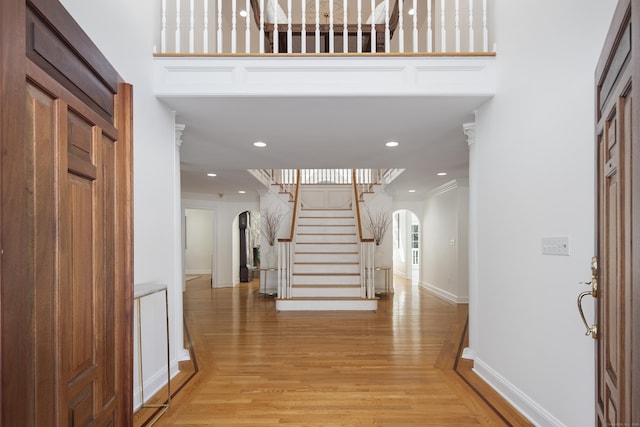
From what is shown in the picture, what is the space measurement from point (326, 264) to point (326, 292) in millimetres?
826

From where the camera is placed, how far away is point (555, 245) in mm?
2250

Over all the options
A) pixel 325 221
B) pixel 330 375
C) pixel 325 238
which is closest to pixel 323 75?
pixel 330 375

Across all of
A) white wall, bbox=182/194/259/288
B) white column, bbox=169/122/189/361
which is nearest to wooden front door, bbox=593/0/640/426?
white column, bbox=169/122/189/361

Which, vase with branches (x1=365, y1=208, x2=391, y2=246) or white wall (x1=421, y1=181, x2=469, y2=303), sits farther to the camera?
vase with branches (x1=365, y1=208, x2=391, y2=246)

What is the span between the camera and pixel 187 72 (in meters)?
3.16

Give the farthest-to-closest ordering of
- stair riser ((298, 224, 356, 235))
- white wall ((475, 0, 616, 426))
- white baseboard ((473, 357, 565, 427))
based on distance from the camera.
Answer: stair riser ((298, 224, 356, 235))
white baseboard ((473, 357, 565, 427))
white wall ((475, 0, 616, 426))

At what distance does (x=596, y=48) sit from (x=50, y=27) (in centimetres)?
234

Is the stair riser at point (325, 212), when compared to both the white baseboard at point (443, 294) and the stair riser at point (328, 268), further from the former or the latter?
the white baseboard at point (443, 294)

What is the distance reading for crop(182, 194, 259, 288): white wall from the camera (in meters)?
9.27

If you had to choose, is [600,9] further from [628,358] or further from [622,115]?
[628,358]

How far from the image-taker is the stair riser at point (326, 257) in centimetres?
746

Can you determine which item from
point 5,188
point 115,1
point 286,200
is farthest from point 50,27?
point 286,200

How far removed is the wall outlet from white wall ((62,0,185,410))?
2.71 metres

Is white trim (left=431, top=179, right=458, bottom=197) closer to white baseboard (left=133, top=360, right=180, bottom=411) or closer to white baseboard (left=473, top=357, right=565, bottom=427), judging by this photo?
white baseboard (left=473, top=357, right=565, bottom=427)
